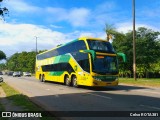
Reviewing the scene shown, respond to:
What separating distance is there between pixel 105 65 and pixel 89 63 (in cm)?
116

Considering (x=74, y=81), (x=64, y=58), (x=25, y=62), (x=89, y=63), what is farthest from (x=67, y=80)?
(x=25, y=62)

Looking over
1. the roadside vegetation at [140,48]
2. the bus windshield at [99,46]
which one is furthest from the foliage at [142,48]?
the bus windshield at [99,46]

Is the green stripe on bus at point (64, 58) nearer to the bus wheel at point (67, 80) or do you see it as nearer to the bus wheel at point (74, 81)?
the bus wheel at point (67, 80)

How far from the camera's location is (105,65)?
23766 mm

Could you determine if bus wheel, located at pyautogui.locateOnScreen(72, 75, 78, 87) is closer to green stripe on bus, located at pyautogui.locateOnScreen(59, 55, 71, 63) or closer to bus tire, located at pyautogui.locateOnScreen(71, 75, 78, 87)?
bus tire, located at pyautogui.locateOnScreen(71, 75, 78, 87)

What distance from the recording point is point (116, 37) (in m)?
63.4

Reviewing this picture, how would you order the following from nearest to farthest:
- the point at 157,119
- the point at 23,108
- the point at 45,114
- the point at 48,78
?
the point at 157,119
the point at 45,114
the point at 23,108
the point at 48,78

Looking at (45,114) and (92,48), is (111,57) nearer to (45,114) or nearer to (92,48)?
(92,48)

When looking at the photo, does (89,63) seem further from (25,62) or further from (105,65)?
(25,62)

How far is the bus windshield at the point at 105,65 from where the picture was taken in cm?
2344

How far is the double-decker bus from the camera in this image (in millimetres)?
23422

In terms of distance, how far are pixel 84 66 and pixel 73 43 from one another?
3.47m

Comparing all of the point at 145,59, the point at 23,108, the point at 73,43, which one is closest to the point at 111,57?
the point at 73,43

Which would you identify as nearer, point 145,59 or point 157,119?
point 157,119
